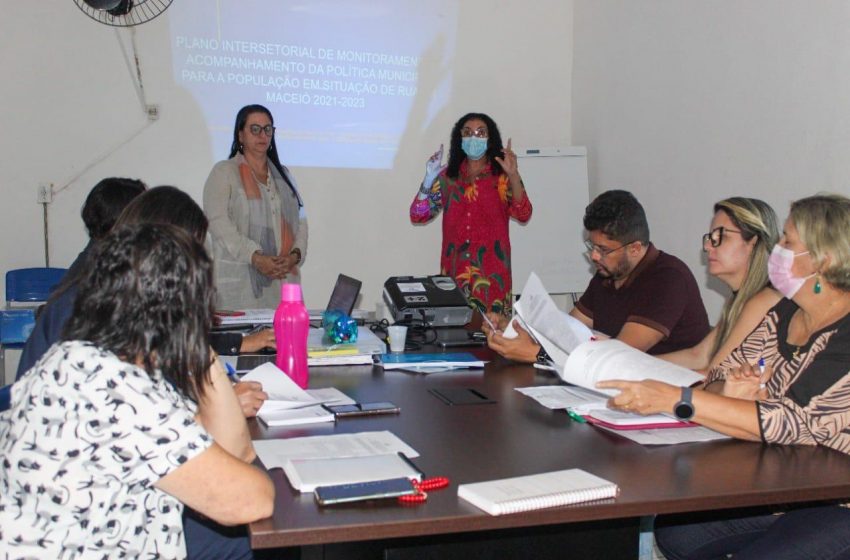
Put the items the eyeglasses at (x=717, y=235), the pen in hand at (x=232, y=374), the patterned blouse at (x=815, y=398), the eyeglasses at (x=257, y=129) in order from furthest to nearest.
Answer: the eyeglasses at (x=257, y=129) < the eyeglasses at (x=717, y=235) < the pen in hand at (x=232, y=374) < the patterned blouse at (x=815, y=398)

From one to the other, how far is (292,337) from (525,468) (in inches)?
33.3

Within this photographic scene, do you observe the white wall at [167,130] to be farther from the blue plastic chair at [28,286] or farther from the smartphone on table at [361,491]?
the smartphone on table at [361,491]

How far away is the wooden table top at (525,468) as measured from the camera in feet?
4.06

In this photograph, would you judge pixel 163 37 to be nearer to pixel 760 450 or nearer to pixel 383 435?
pixel 383 435

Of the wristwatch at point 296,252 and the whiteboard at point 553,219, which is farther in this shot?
the whiteboard at point 553,219

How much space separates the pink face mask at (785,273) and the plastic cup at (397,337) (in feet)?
3.69

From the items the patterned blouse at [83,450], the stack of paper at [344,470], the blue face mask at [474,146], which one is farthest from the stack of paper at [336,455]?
the blue face mask at [474,146]

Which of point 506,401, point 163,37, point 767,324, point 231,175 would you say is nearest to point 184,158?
point 163,37

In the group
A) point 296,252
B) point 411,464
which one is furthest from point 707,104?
point 411,464

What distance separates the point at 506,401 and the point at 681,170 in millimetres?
2765

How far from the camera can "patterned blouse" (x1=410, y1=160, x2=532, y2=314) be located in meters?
4.11

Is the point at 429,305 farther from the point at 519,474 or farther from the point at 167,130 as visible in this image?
the point at 167,130

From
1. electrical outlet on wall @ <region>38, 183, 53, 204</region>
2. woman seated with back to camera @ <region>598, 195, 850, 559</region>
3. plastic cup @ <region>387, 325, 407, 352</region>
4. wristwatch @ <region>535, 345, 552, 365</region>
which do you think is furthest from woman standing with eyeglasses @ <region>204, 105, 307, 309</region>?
woman seated with back to camera @ <region>598, 195, 850, 559</region>

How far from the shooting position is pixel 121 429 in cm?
118
